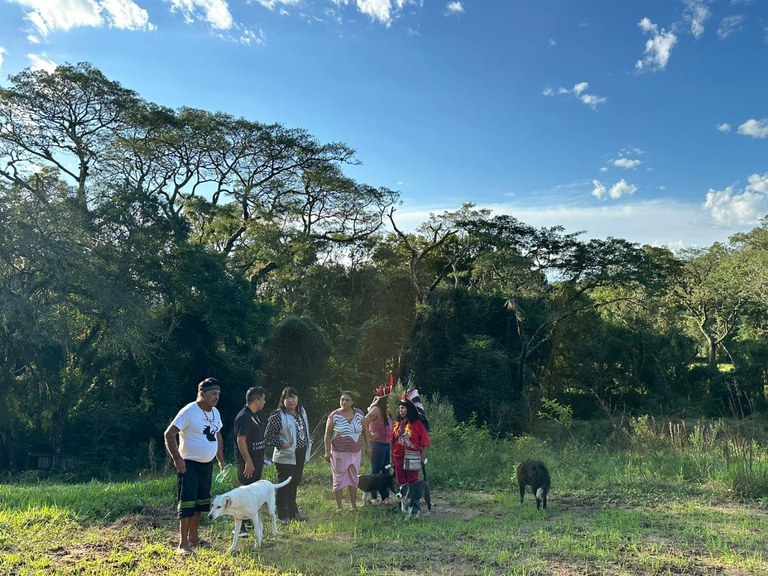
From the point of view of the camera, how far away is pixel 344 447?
6.29 m

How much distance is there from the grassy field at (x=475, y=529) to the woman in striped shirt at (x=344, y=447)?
1.10 feet

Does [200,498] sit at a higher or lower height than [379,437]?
lower

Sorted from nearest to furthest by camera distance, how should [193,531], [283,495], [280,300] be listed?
[193,531]
[283,495]
[280,300]

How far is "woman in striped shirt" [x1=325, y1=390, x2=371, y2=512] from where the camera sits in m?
6.30

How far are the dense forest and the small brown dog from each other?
6684mm

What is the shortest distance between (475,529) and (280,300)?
1880 centimetres

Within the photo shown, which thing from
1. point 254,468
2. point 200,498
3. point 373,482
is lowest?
point 373,482

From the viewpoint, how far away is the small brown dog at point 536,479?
6276 mm

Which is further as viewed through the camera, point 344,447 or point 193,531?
point 344,447

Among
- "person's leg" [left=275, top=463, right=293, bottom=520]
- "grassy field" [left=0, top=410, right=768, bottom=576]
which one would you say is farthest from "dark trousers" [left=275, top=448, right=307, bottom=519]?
"grassy field" [left=0, top=410, right=768, bottom=576]

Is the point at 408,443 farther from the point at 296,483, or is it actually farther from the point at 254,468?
the point at 254,468

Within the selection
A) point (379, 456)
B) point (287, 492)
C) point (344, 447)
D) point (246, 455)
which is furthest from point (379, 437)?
point (246, 455)

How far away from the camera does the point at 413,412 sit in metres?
6.43

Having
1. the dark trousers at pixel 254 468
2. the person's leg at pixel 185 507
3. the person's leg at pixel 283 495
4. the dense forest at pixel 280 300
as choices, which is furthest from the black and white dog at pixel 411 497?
the dense forest at pixel 280 300
